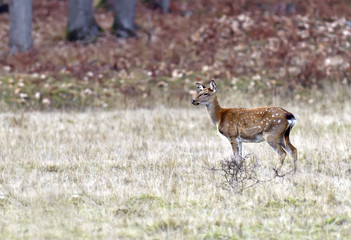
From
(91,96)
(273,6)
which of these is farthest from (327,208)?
(273,6)

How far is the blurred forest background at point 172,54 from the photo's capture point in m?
17.3

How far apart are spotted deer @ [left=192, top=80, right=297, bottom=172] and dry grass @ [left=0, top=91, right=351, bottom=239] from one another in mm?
393

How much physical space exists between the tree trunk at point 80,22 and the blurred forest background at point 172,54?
36 mm

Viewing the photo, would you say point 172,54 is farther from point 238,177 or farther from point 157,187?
point 157,187

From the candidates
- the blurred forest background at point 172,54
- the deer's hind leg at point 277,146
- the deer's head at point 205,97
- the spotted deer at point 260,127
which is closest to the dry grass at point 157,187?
the deer's hind leg at point 277,146

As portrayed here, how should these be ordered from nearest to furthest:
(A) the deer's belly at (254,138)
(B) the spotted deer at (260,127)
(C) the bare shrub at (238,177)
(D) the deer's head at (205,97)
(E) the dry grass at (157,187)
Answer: (E) the dry grass at (157,187) → (C) the bare shrub at (238,177) → (B) the spotted deer at (260,127) → (A) the deer's belly at (254,138) → (D) the deer's head at (205,97)

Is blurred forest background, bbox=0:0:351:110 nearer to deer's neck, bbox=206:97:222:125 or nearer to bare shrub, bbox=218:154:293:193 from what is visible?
deer's neck, bbox=206:97:222:125

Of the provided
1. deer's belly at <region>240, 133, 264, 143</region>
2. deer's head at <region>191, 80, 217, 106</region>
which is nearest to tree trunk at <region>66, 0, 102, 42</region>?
deer's head at <region>191, 80, 217, 106</region>

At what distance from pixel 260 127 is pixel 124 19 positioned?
1627 centimetres

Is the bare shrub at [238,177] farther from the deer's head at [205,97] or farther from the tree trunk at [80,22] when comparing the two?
the tree trunk at [80,22]

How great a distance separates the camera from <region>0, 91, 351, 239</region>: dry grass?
6.77 meters

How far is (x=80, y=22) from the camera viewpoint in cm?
2344

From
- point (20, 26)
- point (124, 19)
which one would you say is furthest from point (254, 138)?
point (124, 19)

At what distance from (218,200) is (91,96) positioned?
9.91 metres
